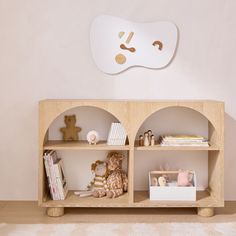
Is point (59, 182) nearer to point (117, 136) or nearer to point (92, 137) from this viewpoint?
point (92, 137)

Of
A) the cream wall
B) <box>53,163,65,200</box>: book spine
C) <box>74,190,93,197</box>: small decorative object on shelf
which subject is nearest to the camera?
<box>53,163,65,200</box>: book spine

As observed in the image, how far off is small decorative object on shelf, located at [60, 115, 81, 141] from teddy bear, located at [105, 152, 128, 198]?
0.27 metres

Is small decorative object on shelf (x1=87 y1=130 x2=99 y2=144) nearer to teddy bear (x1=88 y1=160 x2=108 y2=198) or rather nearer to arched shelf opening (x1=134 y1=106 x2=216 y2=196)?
teddy bear (x1=88 y1=160 x2=108 y2=198)

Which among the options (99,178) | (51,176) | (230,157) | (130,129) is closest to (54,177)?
(51,176)

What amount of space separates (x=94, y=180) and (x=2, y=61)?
1.01 m

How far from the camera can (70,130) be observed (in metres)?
3.03

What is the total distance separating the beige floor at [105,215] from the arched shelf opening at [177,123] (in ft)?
1.70

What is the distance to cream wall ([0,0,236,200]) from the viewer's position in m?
3.01

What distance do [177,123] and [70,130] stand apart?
73 cm

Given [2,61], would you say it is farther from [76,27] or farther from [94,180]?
[94,180]

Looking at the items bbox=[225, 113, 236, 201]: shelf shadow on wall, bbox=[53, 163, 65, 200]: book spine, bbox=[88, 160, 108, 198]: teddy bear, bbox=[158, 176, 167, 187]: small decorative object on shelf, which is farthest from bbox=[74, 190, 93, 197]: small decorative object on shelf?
bbox=[225, 113, 236, 201]: shelf shadow on wall

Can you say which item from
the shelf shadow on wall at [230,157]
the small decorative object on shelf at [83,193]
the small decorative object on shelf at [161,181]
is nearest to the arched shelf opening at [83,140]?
the small decorative object on shelf at [83,193]

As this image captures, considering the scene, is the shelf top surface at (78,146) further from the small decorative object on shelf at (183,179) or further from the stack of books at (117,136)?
the small decorative object on shelf at (183,179)

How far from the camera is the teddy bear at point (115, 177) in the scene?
9.41 feet
